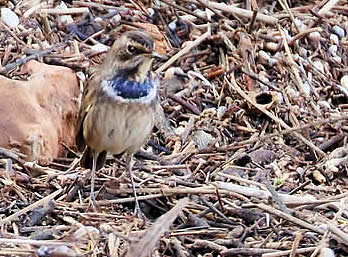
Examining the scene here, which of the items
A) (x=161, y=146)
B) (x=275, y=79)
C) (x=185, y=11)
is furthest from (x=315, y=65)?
(x=161, y=146)

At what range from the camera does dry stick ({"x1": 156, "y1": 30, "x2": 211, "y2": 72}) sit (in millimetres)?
7039

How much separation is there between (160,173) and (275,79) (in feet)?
5.05

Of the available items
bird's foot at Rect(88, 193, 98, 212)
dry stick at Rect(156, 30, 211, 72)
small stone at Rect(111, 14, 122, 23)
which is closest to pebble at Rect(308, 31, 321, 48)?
dry stick at Rect(156, 30, 211, 72)

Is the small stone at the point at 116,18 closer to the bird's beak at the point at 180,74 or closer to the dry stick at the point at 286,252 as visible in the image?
the bird's beak at the point at 180,74

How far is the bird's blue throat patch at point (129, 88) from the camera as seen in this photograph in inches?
219

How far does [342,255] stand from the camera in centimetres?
507

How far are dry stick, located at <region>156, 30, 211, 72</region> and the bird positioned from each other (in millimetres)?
1342

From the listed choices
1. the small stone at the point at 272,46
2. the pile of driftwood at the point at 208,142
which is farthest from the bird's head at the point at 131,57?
the small stone at the point at 272,46

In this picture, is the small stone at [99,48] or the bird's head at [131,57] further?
the small stone at [99,48]

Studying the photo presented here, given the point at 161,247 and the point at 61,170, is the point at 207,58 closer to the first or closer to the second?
the point at 61,170


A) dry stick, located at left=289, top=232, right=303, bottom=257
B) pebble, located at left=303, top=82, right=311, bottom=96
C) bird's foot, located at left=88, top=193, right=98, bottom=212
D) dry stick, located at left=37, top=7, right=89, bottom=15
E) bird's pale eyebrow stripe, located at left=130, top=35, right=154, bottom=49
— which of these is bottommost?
pebble, located at left=303, top=82, right=311, bottom=96

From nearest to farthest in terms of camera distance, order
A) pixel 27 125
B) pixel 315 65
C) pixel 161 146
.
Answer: pixel 27 125 < pixel 161 146 < pixel 315 65

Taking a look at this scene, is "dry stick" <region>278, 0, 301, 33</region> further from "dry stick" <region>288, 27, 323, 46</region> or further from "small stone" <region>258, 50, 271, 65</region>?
"small stone" <region>258, 50, 271, 65</region>

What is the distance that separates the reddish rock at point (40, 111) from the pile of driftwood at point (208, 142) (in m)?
0.08
